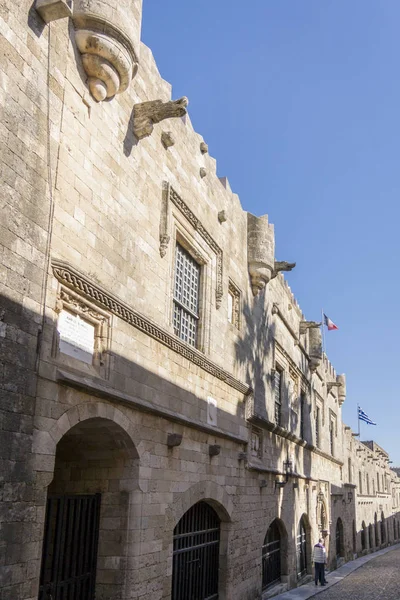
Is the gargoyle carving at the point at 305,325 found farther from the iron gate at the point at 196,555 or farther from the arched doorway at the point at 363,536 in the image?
the arched doorway at the point at 363,536

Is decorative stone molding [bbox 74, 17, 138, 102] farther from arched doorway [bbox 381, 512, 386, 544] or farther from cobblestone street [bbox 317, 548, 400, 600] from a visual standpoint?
arched doorway [bbox 381, 512, 386, 544]

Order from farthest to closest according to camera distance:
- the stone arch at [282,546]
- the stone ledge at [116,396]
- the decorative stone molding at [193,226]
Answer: the stone arch at [282,546] < the decorative stone molding at [193,226] < the stone ledge at [116,396]

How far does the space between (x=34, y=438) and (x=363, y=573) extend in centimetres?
1786

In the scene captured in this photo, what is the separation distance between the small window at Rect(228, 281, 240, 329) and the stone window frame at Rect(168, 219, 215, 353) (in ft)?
4.31

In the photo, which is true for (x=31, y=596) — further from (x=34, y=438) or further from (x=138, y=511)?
(x=138, y=511)

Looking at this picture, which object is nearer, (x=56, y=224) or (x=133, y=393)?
(x=56, y=224)

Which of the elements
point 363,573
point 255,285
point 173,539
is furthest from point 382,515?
point 173,539

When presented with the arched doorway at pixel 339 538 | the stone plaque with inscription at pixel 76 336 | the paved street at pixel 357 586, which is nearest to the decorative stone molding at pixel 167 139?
the stone plaque with inscription at pixel 76 336

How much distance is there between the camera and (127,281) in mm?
7320

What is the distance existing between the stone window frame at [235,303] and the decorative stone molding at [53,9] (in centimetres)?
656

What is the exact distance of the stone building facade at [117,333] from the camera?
5.30m

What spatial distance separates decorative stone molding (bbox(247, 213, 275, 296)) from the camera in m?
12.8

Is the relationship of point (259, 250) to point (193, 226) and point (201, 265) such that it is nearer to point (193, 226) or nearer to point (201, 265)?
point (201, 265)

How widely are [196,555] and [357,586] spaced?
896 cm
